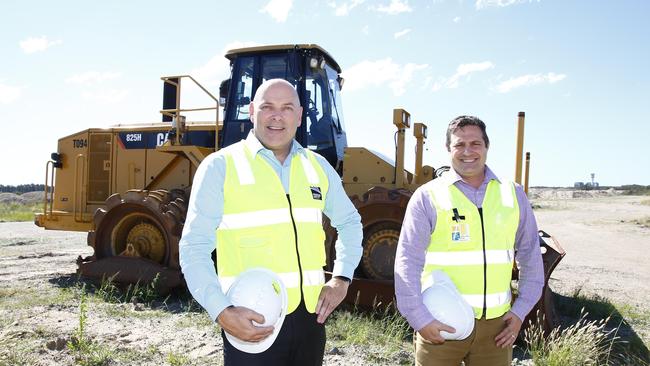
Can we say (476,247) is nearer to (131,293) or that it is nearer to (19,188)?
(131,293)

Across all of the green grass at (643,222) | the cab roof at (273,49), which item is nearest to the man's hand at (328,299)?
the cab roof at (273,49)

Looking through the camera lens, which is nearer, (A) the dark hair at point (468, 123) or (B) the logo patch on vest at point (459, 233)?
(B) the logo patch on vest at point (459, 233)

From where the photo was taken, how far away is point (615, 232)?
19109mm

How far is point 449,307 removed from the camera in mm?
2330

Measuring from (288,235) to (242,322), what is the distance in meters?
0.41

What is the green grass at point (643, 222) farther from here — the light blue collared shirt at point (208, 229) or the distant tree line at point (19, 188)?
the distant tree line at point (19, 188)

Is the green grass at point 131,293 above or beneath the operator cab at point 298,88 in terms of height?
beneath

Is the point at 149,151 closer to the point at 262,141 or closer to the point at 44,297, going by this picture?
the point at 44,297

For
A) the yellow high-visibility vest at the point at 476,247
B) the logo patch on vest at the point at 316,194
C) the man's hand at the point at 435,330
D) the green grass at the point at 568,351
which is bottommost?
the green grass at the point at 568,351

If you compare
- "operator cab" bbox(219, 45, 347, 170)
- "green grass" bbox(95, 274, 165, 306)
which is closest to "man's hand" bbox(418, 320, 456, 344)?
"operator cab" bbox(219, 45, 347, 170)

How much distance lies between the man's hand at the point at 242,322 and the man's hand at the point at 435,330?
856 mm

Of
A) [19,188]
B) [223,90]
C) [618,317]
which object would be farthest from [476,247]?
[19,188]

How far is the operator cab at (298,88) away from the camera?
6352mm

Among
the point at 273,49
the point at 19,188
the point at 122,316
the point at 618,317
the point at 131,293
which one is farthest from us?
the point at 19,188
